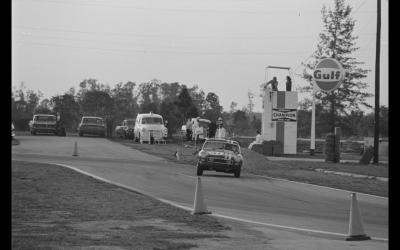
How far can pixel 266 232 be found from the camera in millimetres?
12141

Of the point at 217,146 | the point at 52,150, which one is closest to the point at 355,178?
the point at 217,146

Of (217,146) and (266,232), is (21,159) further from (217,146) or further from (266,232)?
(266,232)

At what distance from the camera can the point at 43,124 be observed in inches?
1843

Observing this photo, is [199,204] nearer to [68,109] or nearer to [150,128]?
[150,128]

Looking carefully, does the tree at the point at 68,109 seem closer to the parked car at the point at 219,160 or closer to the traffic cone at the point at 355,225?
the parked car at the point at 219,160

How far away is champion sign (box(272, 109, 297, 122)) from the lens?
141 feet

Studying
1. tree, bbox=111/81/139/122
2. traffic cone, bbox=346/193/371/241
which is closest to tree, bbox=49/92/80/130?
tree, bbox=111/81/139/122

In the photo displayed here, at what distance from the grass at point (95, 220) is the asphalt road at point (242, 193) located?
1.50m

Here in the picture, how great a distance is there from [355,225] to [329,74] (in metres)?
30.8

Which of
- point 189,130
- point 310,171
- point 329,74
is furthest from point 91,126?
point 310,171

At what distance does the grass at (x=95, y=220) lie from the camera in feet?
33.3

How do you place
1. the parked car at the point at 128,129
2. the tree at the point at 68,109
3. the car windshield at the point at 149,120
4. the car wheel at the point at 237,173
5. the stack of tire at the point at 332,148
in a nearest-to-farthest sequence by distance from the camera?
1. the car wheel at the point at 237,173
2. the stack of tire at the point at 332,148
3. the car windshield at the point at 149,120
4. the tree at the point at 68,109
5. the parked car at the point at 128,129

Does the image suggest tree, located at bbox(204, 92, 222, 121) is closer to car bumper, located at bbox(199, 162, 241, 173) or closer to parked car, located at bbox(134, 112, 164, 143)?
parked car, located at bbox(134, 112, 164, 143)

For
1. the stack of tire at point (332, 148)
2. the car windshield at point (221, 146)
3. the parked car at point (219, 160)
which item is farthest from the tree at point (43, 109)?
the parked car at point (219, 160)
